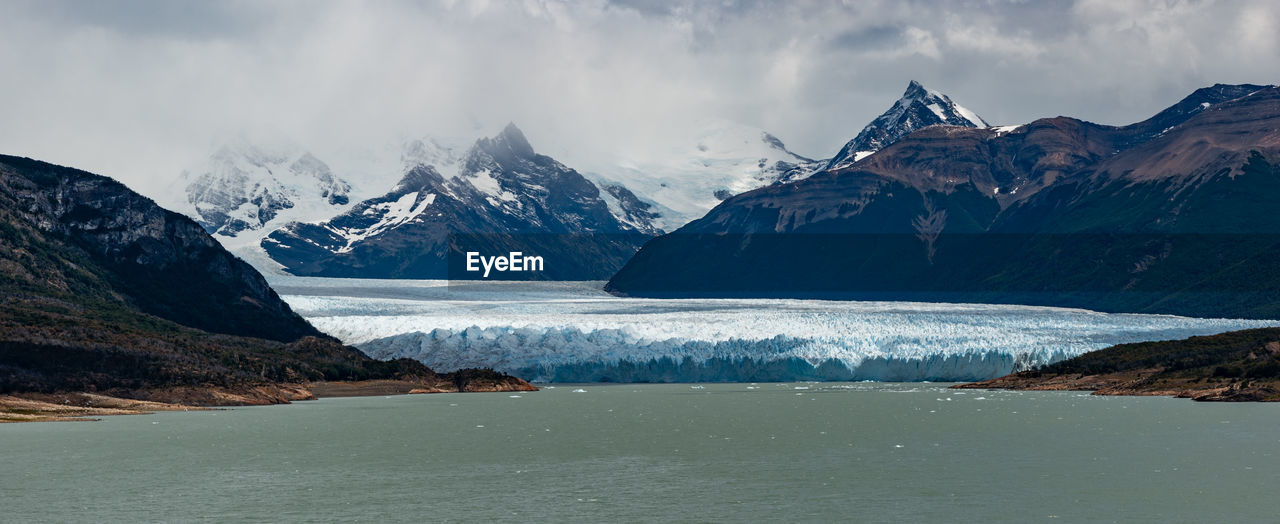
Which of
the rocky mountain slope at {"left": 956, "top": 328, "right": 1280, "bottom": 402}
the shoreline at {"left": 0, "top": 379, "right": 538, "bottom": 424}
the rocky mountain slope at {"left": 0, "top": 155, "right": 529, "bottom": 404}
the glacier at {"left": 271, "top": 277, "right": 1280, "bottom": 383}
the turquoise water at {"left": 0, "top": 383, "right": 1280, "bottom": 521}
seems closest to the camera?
the turquoise water at {"left": 0, "top": 383, "right": 1280, "bottom": 521}

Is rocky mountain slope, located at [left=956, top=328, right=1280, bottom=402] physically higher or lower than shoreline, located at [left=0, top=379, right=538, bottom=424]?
higher

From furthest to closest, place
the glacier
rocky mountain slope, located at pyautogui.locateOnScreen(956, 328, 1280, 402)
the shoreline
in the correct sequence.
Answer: the glacier, rocky mountain slope, located at pyautogui.locateOnScreen(956, 328, 1280, 402), the shoreline

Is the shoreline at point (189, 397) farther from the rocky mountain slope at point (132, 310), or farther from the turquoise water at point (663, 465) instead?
the turquoise water at point (663, 465)

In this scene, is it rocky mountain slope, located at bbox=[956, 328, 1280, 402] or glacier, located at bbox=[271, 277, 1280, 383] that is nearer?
rocky mountain slope, located at bbox=[956, 328, 1280, 402]

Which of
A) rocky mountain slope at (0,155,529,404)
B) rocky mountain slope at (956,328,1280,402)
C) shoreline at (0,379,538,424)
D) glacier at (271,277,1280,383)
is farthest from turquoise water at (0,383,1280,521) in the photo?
glacier at (271,277,1280,383)

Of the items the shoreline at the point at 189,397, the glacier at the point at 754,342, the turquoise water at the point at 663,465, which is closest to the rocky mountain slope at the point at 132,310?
the shoreline at the point at 189,397

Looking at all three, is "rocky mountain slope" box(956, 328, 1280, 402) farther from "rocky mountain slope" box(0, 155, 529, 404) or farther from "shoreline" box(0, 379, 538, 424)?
"rocky mountain slope" box(0, 155, 529, 404)

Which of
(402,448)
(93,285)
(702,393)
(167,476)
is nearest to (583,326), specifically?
(702,393)
